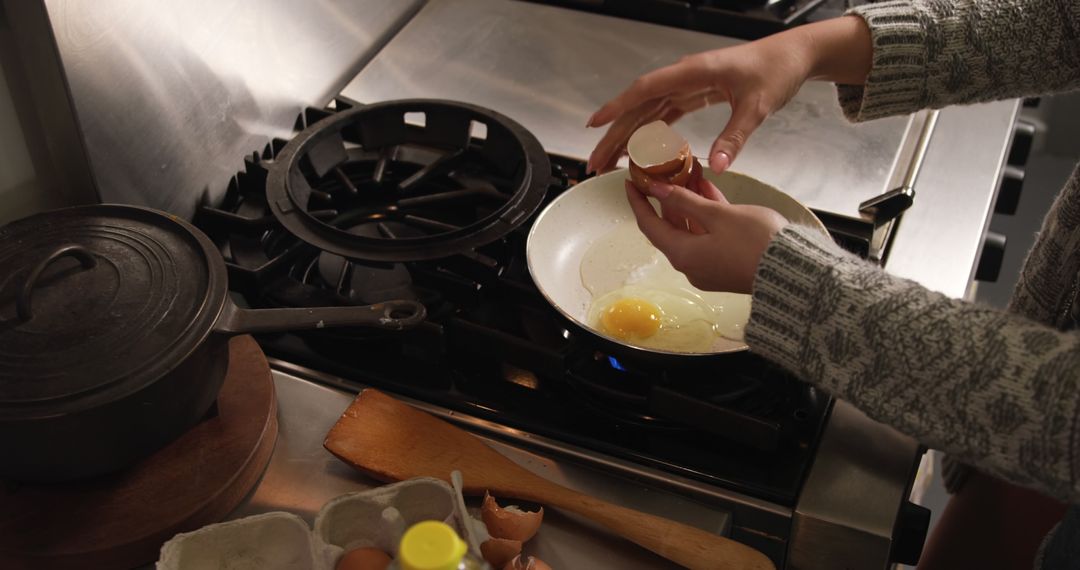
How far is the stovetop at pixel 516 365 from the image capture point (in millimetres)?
925

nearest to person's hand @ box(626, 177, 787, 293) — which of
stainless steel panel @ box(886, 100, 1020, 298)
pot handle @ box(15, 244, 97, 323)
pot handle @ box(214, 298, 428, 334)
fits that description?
pot handle @ box(214, 298, 428, 334)

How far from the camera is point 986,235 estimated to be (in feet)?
4.41

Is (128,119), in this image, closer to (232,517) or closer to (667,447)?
(232,517)

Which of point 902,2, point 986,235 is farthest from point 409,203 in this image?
point 986,235

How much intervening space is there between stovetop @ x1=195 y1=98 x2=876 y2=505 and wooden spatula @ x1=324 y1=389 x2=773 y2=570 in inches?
2.4

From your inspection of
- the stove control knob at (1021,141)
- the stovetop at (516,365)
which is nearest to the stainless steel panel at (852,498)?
the stovetop at (516,365)

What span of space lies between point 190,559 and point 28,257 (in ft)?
1.09

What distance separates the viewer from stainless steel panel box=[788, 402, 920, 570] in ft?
2.85

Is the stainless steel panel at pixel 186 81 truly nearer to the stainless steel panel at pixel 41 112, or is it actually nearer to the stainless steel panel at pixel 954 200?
the stainless steel panel at pixel 41 112

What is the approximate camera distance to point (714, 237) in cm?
89

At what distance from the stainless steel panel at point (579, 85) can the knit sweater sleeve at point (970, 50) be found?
238 millimetres

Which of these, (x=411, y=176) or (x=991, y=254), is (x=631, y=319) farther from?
(x=991, y=254)

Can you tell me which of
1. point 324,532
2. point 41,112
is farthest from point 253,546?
point 41,112

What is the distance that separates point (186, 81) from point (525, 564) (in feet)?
2.64
